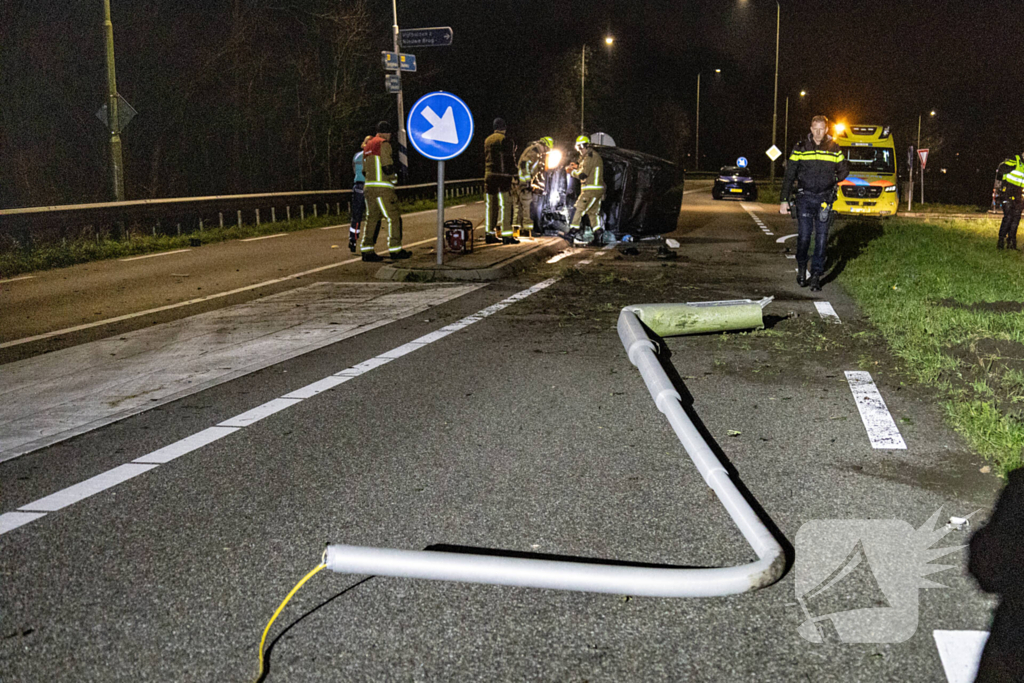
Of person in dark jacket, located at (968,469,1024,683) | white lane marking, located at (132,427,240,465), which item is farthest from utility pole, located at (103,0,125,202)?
person in dark jacket, located at (968,469,1024,683)

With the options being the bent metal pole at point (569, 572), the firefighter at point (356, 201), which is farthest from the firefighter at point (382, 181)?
the bent metal pole at point (569, 572)

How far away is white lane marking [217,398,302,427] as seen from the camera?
222 inches

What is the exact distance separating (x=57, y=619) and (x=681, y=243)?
1632 centimetres

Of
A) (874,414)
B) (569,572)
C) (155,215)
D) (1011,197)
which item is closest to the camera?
(569,572)

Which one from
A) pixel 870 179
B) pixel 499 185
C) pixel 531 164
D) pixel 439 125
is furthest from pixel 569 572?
→ pixel 870 179

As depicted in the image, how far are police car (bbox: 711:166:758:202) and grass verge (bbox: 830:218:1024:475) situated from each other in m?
22.8

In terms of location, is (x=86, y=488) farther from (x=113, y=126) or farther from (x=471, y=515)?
(x=113, y=126)

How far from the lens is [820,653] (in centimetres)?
288

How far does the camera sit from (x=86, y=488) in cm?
449

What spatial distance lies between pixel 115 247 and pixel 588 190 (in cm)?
845

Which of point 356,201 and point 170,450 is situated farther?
point 356,201

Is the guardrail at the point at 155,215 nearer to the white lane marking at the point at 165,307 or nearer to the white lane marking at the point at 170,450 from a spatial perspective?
the white lane marking at the point at 165,307

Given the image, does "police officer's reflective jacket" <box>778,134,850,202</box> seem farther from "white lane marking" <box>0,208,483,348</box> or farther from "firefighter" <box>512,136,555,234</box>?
"white lane marking" <box>0,208,483,348</box>

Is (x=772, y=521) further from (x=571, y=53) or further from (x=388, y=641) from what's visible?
(x=571, y=53)
